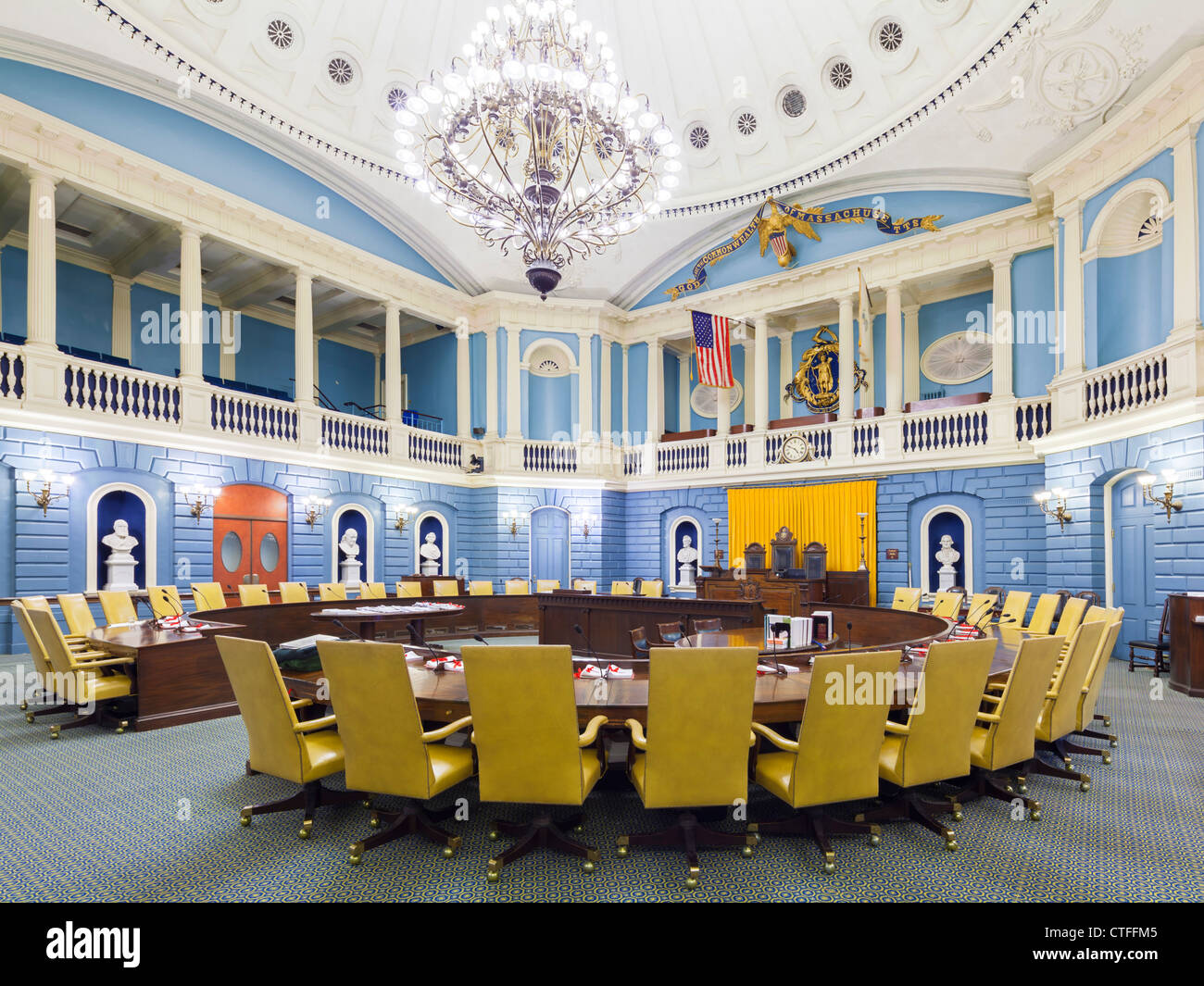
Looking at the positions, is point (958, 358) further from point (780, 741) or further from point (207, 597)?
point (207, 597)

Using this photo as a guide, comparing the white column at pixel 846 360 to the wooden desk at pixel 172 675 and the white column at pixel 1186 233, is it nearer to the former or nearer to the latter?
the white column at pixel 1186 233

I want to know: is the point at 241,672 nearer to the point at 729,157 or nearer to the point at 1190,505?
the point at 1190,505

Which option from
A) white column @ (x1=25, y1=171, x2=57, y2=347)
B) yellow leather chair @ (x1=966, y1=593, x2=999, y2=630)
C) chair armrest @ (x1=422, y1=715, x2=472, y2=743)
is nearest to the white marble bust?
white column @ (x1=25, y1=171, x2=57, y2=347)

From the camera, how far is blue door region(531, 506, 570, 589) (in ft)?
52.0

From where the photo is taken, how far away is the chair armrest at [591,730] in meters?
2.99

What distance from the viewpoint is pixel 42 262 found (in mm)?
9406

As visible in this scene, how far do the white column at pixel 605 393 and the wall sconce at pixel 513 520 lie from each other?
3.00m

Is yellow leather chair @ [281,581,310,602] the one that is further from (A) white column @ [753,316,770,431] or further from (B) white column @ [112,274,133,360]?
(A) white column @ [753,316,770,431]

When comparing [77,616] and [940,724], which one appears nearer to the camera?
[940,724]

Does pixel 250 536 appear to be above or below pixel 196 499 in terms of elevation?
below

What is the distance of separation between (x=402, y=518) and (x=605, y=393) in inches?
237

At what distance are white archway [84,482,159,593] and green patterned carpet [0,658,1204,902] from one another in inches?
243

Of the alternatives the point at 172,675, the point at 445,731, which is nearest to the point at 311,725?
the point at 445,731
